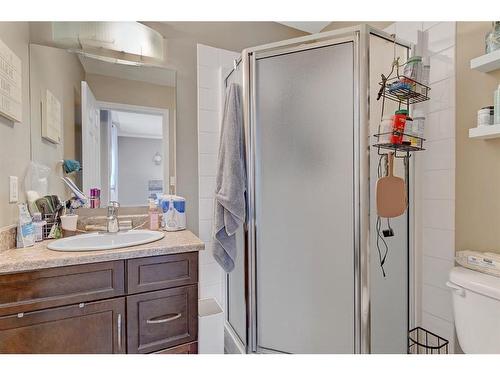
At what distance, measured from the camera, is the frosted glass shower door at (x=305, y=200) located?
4.04ft

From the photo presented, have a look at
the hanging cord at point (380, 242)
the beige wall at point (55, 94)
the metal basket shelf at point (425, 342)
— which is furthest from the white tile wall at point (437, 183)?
the beige wall at point (55, 94)

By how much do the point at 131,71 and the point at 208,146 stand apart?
623 mm

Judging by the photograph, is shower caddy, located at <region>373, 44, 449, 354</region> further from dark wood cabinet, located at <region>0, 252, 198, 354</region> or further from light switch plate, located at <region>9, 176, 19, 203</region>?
light switch plate, located at <region>9, 176, 19, 203</region>

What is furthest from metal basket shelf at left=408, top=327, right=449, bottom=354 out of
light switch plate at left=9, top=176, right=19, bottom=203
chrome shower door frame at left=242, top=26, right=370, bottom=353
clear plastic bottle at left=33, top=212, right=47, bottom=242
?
light switch plate at left=9, top=176, right=19, bottom=203

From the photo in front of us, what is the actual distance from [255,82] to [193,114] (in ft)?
1.65

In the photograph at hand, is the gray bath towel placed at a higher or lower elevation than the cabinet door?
higher

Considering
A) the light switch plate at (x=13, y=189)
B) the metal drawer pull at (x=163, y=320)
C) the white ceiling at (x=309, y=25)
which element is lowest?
the metal drawer pull at (x=163, y=320)

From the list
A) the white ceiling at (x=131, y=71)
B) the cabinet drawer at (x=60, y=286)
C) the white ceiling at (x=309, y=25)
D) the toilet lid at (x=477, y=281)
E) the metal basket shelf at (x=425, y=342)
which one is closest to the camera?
the cabinet drawer at (x=60, y=286)

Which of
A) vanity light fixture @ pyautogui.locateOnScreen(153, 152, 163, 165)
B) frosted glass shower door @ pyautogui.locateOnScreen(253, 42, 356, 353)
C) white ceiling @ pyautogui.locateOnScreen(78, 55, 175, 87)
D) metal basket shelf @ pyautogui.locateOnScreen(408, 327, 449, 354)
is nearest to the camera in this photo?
frosted glass shower door @ pyautogui.locateOnScreen(253, 42, 356, 353)

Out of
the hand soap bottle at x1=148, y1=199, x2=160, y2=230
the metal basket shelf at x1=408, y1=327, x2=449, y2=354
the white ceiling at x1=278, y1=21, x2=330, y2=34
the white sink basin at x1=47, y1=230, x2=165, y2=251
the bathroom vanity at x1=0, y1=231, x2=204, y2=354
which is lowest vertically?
the metal basket shelf at x1=408, y1=327, x2=449, y2=354

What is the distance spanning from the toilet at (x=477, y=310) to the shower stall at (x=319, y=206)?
29cm

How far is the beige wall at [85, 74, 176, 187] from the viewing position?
4.98 ft

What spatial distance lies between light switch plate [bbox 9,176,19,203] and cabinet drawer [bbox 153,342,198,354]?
93cm

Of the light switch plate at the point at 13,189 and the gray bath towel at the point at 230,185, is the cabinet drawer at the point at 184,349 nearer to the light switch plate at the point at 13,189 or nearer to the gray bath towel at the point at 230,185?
the gray bath towel at the point at 230,185
